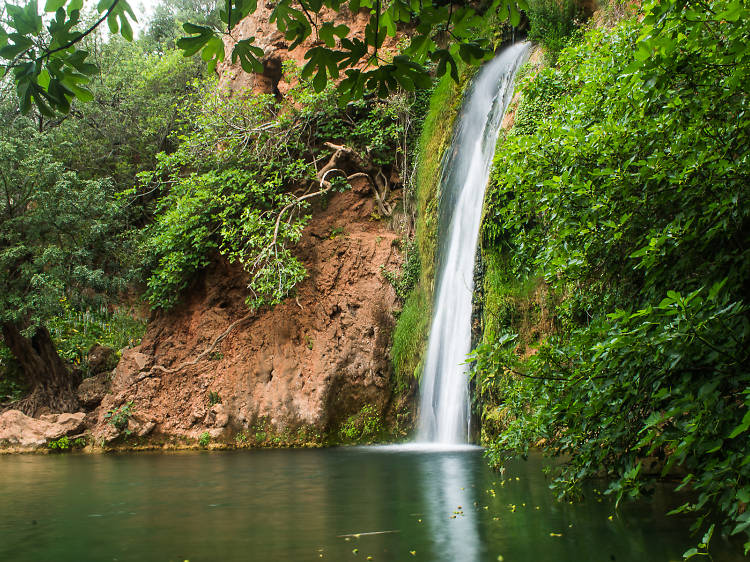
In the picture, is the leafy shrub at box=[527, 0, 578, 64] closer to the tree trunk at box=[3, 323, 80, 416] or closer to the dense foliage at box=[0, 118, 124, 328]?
the dense foliage at box=[0, 118, 124, 328]

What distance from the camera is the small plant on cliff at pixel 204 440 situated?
13.4 meters

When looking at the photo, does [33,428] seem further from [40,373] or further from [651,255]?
[651,255]

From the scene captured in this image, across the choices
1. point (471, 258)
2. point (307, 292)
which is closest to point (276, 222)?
point (307, 292)

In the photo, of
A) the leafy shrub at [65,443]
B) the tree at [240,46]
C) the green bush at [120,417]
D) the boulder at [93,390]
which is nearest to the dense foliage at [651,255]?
the tree at [240,46]

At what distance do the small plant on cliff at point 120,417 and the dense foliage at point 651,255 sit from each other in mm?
10587

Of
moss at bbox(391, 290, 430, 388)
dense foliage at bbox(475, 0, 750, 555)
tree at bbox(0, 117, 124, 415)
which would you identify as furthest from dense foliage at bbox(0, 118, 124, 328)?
dense foliage at bbox(475, 0, 750, 555)

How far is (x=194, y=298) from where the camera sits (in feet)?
52.8

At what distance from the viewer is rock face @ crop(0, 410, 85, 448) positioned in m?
13.7

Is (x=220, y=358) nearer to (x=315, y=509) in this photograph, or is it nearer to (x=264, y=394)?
(x=264, y=394)

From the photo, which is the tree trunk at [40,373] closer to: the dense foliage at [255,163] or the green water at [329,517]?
the dense foliage at [255,163]

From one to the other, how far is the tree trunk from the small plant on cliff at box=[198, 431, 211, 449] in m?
4.71

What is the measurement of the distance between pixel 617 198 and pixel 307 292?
34.3 feet

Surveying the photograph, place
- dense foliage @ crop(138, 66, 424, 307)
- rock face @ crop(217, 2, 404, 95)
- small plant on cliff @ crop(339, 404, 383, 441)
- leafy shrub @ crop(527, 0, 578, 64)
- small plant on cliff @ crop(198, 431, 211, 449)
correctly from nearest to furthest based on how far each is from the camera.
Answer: leafy shrub @ crop(527, 0, 578, 64), small plant on cliff @ crop(339, 404, 383, 441), small plant on cliff @ crop(198, 431, 211, 449), dense foliage @ crop(138, 66, 424, 307), rock face @ crop(217, 2, 404, 95)

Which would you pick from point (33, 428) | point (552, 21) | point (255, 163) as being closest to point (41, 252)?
point (33, 428)
